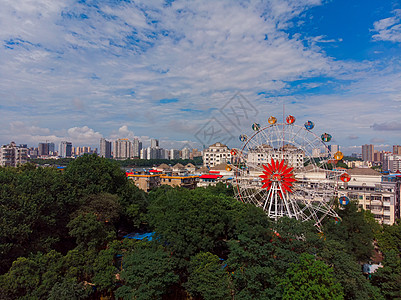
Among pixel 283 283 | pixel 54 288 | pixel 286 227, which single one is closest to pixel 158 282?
pixel 54 288

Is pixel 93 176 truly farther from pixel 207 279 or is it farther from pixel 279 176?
pixel 279 176

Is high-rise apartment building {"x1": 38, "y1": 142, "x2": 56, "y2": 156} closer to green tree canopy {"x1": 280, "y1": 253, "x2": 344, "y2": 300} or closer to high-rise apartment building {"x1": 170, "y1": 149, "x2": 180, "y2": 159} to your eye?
high-rise apartment building {"x1": 170, "y1": 149, "x2": 180, "y2": 159}

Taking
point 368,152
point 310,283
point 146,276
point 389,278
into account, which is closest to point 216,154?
point 389,278

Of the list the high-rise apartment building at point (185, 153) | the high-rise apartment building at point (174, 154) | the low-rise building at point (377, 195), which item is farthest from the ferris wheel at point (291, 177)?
the high-rise apartment building at point (174, 154)

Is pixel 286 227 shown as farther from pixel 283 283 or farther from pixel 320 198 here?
pixel 320 198

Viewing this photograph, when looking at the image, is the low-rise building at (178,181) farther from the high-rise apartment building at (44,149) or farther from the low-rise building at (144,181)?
the high-rise apartment building at (44,149)

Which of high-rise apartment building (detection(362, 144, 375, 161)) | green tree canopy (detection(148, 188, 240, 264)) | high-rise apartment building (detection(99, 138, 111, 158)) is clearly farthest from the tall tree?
high-rise apartment building (detection(99, 138, 111, 158))
